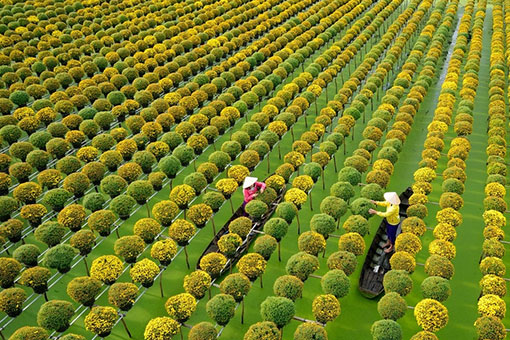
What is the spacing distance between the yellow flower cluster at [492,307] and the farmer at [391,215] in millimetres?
2790

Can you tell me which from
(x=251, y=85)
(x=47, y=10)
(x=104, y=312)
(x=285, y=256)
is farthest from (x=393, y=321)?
(x=47, y=10)

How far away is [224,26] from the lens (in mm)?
27312

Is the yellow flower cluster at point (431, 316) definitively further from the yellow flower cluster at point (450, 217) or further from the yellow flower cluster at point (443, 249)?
the yellow flower cluster at point (450, 217)

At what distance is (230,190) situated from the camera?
13805mm

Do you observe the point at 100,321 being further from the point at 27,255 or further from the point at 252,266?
the point at 252,266

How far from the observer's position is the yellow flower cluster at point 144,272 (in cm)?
1094

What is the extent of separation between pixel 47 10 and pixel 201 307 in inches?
916

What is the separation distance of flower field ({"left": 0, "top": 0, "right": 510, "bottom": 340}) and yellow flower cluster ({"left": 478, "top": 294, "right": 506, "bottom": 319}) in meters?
0.04

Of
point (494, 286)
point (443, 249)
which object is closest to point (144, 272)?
point (443, 249)

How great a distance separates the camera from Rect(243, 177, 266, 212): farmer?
13.3 metres

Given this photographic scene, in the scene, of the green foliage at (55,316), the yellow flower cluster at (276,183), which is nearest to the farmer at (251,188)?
the yellow flower cluster at (276,183)

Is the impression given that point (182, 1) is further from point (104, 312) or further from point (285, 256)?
point (104, 312)

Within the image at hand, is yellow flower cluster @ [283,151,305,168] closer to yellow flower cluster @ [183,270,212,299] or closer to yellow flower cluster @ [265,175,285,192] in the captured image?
yellow flower cluster @ [265,175,285,192]

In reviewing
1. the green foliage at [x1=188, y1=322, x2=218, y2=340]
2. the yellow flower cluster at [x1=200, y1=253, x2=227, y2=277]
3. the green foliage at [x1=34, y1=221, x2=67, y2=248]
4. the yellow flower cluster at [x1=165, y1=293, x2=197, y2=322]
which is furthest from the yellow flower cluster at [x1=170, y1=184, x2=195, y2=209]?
the green foliage at [x1=188, y1=322, x2=218, y2=340]
